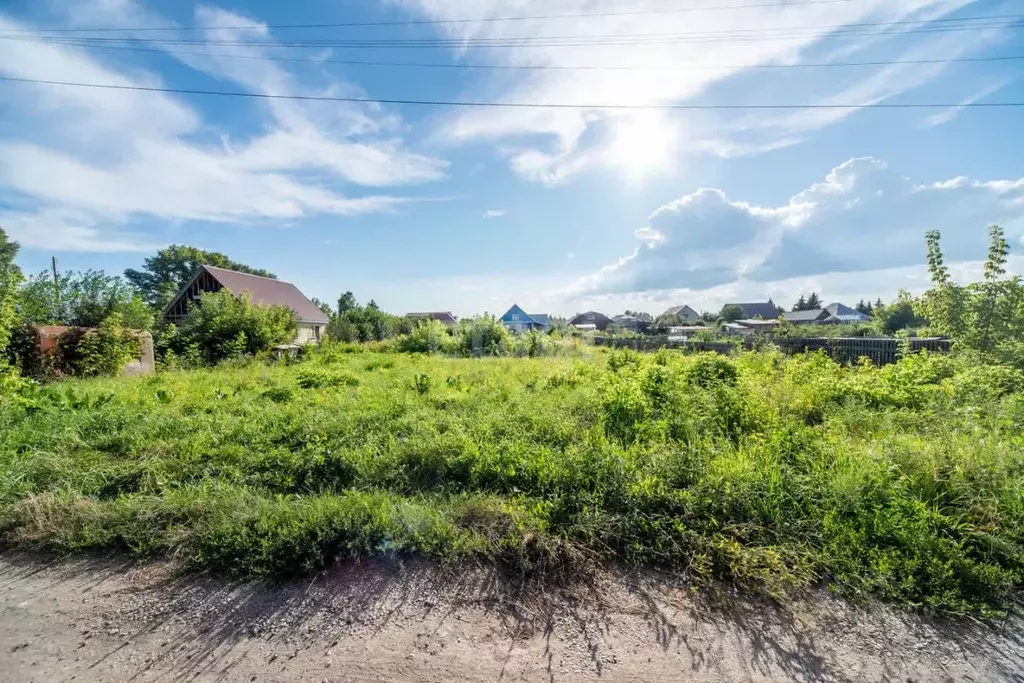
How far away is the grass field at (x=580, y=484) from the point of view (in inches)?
104

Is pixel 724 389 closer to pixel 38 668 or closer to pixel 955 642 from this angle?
pixel 955 642

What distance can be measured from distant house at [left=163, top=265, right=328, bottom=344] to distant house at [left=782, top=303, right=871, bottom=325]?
170ft

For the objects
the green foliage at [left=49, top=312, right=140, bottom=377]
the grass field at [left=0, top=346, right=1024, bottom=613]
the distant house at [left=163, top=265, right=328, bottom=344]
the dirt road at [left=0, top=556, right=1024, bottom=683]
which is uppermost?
the distant house at [left=163, top=265, right=328, bottom=344]

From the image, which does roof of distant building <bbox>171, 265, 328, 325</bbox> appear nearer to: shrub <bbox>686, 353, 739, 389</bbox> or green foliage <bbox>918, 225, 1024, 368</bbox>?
shrub <bbox>686, 353, 739, 389</bbox>

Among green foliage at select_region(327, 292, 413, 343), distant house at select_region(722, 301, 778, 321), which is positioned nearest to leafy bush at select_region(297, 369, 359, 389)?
green foliage at select_region(327, 292, 413, 343)

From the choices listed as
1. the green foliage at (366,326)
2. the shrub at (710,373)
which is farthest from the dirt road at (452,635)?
the green foliage at (366,326)

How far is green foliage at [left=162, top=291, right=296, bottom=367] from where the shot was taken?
1434cm

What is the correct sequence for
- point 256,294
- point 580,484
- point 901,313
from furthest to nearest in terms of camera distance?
point 901,313 → point 256,294 → point 580,484

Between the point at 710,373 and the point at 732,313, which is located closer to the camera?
the point at 710,373

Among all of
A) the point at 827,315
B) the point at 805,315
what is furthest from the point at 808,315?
the point at 827,315

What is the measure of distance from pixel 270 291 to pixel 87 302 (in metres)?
18.9

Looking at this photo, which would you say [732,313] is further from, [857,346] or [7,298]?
[7,298]

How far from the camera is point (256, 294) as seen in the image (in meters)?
27.9

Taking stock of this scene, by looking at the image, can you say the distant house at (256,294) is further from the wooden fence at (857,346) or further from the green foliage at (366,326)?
the wooden fence at (857,346)
